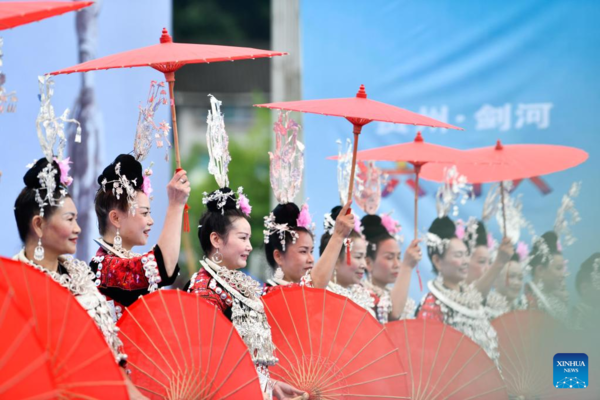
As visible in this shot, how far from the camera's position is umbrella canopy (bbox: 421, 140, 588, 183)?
247 inches

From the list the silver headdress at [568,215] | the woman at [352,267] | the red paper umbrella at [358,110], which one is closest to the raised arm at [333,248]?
the red paper umbrella at [358,110]

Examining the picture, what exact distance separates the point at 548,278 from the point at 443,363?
2276 millimetres

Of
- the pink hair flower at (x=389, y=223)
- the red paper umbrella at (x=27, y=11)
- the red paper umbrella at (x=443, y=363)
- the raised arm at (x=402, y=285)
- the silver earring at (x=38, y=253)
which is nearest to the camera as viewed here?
the red paper umbrella at (x=27, y=11)

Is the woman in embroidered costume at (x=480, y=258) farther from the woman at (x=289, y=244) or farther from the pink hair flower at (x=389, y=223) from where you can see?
the woman at (x=289, y=244)

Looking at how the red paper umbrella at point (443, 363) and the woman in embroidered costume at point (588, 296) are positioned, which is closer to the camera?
the red paper umbrella at point (443, 363)

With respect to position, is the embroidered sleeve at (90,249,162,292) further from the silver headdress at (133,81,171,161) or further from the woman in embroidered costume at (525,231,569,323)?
the woman in embroidered costume at (525,231,569,323)

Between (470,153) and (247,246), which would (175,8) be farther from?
(247,246)

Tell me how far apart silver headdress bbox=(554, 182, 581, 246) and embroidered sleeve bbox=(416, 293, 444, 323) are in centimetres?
133

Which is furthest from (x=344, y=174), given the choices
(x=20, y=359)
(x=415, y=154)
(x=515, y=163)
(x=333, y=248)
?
(x=20, y=359)

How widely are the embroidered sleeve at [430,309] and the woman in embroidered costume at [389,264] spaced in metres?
0.07

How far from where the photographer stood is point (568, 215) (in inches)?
277

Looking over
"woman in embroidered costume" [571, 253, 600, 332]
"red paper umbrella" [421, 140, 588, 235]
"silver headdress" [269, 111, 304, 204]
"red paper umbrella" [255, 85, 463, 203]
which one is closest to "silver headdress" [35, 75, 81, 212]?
"red paper umbrella" [255, 85, 463, 203]

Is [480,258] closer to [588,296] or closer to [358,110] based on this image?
[588,296]

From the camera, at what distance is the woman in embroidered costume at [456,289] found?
247 inches
